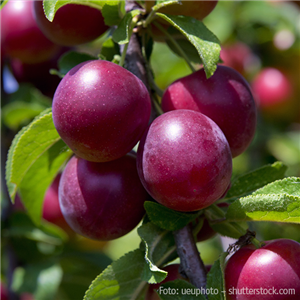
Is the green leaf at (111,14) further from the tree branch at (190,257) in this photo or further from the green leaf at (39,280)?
the green leaf at (39,280)

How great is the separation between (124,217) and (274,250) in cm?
28

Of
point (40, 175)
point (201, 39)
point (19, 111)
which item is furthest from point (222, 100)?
point (19, 111)

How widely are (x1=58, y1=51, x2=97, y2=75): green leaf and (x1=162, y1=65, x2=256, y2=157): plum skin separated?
29 cm

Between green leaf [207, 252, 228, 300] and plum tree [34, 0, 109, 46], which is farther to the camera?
plum tree [34, 0, 109, 46]

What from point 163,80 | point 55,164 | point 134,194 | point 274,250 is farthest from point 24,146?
point 163,80

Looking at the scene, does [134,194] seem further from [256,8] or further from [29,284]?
[256,8]

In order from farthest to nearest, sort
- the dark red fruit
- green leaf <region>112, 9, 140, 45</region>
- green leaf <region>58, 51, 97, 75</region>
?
the dark red fruit
green leaf <region>58, 51, 97, 75</region>
green leaf <region>112, 9, 140, 45</region>

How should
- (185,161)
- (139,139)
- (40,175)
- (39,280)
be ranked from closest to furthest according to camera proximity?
(185,161) → (139,139) → (40,175) → (39,280)

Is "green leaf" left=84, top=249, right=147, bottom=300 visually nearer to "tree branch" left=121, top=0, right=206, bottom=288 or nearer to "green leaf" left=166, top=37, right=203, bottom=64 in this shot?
"tree branch" left=121, top=0, right=206, bottom=288

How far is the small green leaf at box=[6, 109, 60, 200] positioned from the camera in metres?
0.78

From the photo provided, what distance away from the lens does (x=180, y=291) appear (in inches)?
26.4

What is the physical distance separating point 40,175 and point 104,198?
0.27m

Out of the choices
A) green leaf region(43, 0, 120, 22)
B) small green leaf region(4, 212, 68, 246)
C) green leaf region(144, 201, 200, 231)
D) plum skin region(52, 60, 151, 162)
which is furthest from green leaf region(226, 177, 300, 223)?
small green leaf region(4, 212, 68, 246)

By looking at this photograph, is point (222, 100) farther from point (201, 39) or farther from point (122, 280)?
point (122, 280)
